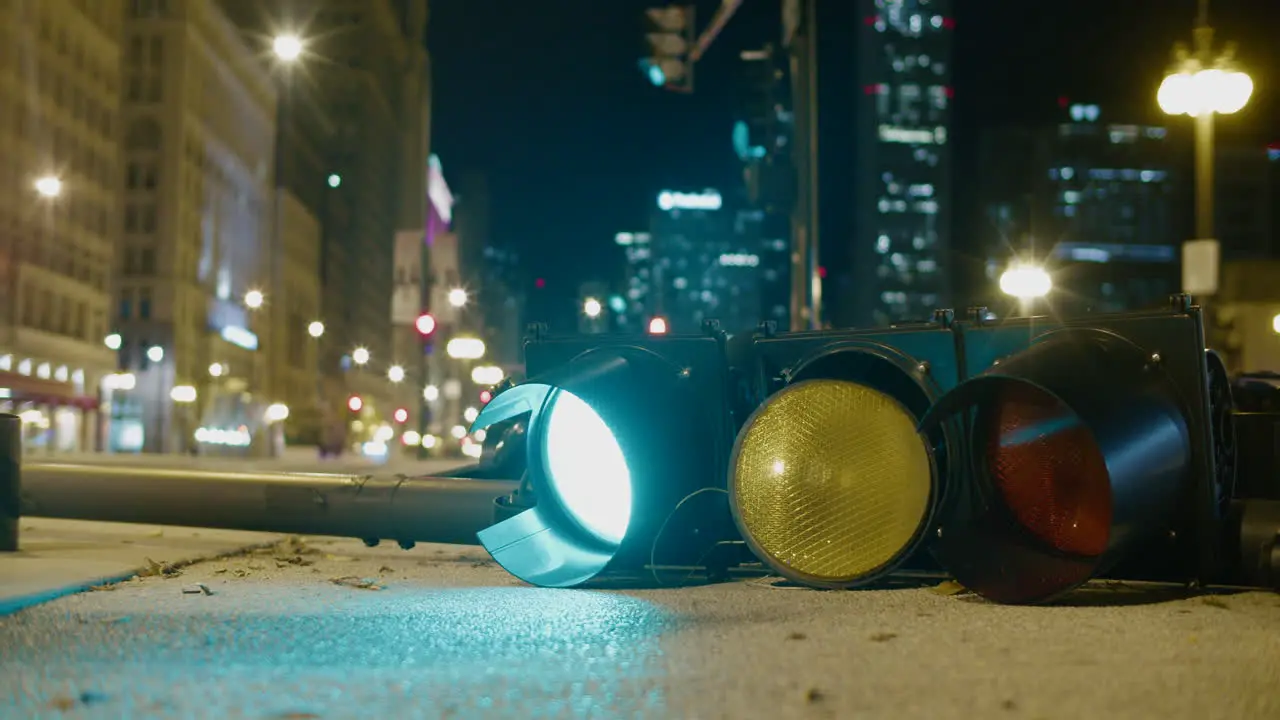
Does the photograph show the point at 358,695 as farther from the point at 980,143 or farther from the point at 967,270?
the point at 980,143

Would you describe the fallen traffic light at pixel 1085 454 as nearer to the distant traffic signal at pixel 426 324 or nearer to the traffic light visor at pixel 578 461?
the traffic light visor at pixel 578 461

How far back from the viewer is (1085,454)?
7.99 meters

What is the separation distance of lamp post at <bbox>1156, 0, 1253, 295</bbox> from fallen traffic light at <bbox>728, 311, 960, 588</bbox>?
35.0 ft

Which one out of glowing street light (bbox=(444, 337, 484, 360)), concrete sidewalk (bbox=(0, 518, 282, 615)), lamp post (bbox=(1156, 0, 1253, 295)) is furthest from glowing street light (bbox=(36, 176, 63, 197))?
lamp post (bbox=(1156, 0, 1253, 295))

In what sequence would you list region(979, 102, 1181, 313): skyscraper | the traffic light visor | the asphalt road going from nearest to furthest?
the asphalt road < the traffic light visor < region(979, 102, 1181, 313): skyscraper

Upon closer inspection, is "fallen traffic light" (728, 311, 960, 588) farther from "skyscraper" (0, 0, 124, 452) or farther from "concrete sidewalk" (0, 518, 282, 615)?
"skyscraper" (0, 0, 124, 452)

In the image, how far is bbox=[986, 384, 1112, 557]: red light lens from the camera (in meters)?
7.95

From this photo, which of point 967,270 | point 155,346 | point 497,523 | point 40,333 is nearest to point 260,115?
point 155,346

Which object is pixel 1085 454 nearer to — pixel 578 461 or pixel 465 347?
pixel 578 461

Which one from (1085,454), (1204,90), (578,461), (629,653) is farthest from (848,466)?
(1204,90)

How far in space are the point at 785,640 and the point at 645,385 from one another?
2698 mm

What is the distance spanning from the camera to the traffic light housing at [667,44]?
1359cm

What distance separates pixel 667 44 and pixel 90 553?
6621 millimetres

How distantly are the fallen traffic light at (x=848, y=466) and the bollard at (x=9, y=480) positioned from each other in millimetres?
5176
